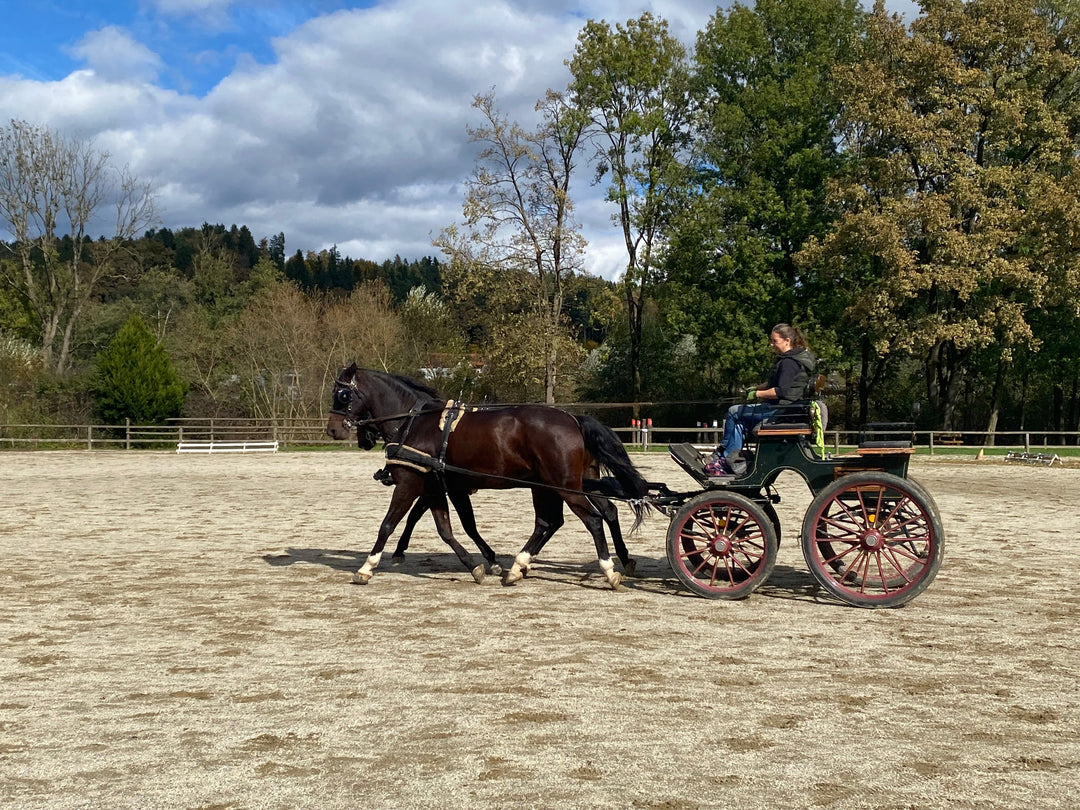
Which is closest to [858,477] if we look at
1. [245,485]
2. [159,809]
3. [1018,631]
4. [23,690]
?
[1018,631]

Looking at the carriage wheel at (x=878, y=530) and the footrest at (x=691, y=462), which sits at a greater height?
the footrest at (x=691, y=462)

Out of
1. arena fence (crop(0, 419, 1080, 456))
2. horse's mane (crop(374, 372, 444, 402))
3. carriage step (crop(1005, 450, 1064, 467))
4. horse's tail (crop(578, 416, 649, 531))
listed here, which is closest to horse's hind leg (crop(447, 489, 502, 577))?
horse's mane (crop(374, 372, 444, 402))

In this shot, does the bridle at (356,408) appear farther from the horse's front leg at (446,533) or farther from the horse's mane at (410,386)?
the horse's front leg at (446,533)

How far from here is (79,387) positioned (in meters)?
36.4

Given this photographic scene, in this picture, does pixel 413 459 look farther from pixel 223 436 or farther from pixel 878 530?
pixel 223 436

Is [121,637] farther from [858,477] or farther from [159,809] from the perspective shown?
[858,477]

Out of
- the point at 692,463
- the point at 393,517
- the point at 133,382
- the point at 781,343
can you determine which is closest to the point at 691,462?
the point at 692,463

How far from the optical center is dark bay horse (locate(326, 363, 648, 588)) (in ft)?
26.2

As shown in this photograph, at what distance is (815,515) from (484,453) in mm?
2910

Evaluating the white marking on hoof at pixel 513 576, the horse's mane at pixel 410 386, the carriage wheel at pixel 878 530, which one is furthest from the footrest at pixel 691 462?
the horse's mane at pixel 410 386

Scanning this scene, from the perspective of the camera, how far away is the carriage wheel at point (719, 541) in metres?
7.25

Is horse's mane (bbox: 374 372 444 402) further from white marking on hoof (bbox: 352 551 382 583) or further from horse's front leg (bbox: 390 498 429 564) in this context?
white marking on hoof (bbox: 352 551 382 583)

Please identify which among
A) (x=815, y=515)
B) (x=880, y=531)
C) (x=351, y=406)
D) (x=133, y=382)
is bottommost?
(x=880, y=531)

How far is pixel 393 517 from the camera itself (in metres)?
8.32
